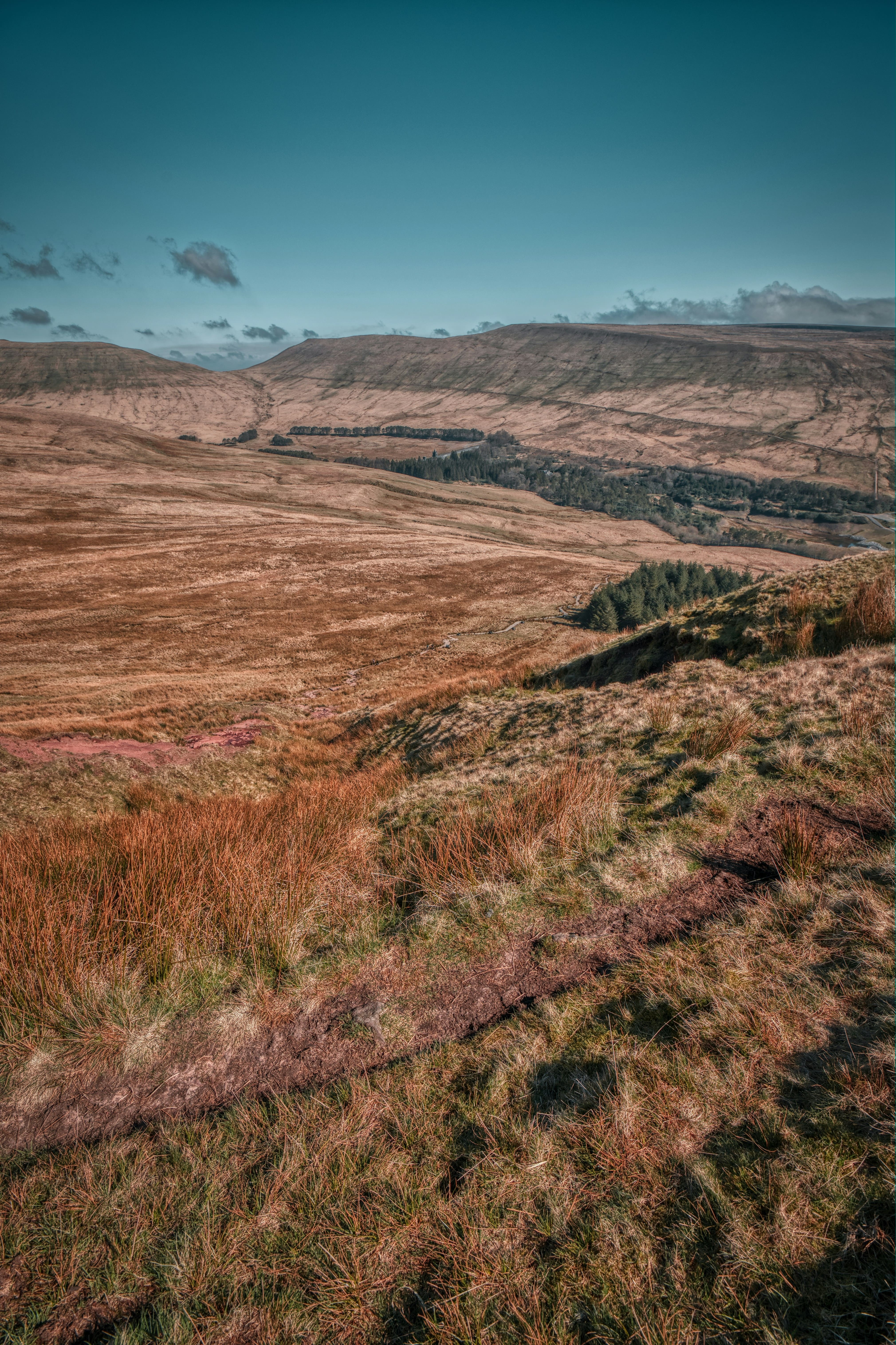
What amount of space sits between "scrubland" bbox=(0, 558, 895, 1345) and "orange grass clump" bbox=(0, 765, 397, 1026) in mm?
34

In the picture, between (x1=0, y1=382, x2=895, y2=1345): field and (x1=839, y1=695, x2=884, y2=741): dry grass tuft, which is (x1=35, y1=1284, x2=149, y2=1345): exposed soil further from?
(x1=839, y1=695, x2=884, y2=741): dry grass tuft

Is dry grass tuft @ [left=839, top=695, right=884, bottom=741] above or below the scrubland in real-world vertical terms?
above

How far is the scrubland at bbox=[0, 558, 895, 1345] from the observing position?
2.52 metres

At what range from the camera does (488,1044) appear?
3.80 meters

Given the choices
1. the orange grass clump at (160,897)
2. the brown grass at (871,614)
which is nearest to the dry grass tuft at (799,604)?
the brown grass at (871,614)

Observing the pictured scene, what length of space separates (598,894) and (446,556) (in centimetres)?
7906

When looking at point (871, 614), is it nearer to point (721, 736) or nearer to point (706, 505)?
point (721, 736)

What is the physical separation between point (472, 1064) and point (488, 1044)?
0.55 feet

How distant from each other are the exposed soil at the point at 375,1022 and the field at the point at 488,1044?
3 centimetres

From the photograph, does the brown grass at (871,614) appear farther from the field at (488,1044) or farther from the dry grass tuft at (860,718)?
the dry grass tuft at (860,718)

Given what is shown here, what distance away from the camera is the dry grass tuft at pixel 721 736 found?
7.34 metres

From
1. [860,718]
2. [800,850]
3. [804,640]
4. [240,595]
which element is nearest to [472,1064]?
[800,850]

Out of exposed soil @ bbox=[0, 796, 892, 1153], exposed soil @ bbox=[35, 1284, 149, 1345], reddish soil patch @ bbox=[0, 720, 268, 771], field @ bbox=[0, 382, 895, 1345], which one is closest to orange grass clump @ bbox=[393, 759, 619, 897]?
field @ bbox=[0, 382, 895, 1345]

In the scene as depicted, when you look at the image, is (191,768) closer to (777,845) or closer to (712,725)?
(712,725)
